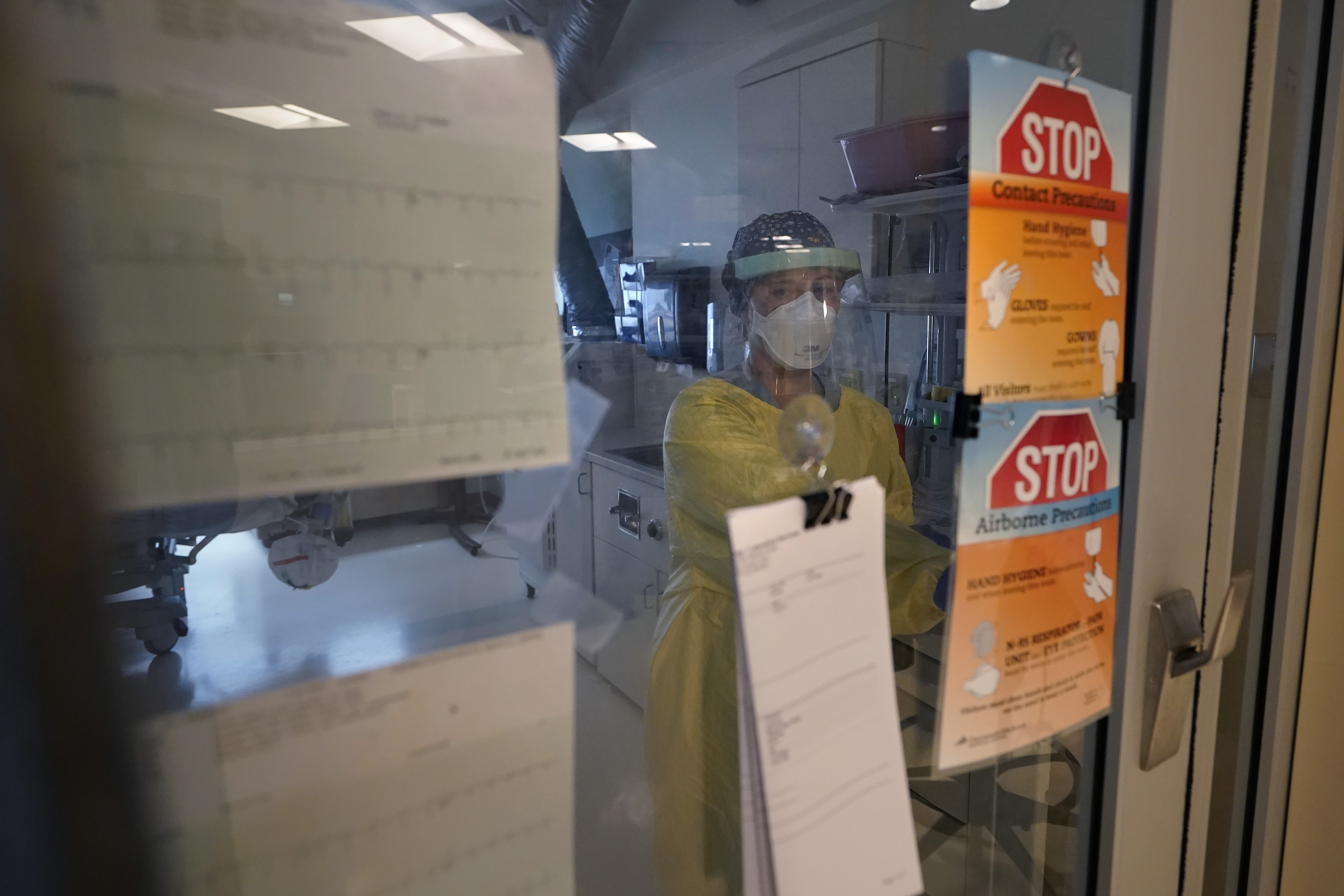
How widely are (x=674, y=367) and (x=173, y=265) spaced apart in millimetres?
329

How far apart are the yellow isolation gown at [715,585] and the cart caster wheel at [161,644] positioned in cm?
33

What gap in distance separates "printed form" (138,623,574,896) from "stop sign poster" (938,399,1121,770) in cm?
34

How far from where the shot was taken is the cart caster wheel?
338 millimetres

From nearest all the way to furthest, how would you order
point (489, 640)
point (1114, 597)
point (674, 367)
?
point (489, 640)
point (674, 367)
point (1114, 597)

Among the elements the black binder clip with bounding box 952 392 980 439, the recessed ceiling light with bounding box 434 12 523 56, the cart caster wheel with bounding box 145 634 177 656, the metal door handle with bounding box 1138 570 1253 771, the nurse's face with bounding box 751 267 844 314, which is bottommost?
the metal door handle with bounding box 1138 570 1253 771

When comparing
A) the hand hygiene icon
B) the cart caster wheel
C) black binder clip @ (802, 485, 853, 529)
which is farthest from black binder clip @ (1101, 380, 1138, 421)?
the cart caster wheel

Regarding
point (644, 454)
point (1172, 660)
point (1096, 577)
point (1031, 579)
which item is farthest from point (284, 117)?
point (1172, 660)

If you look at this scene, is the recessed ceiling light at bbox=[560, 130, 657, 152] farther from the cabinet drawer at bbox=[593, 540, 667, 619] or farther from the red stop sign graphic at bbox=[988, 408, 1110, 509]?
the red stop sign graphic at bbox=[988, 408, 1110, 509]

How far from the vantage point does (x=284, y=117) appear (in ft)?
1.14

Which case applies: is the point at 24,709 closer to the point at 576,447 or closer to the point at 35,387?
the point at 35,387

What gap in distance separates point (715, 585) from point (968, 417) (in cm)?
24

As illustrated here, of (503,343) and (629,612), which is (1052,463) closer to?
(629,612)

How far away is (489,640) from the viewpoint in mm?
439

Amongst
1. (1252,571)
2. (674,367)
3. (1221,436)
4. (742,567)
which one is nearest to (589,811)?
(742,567)
